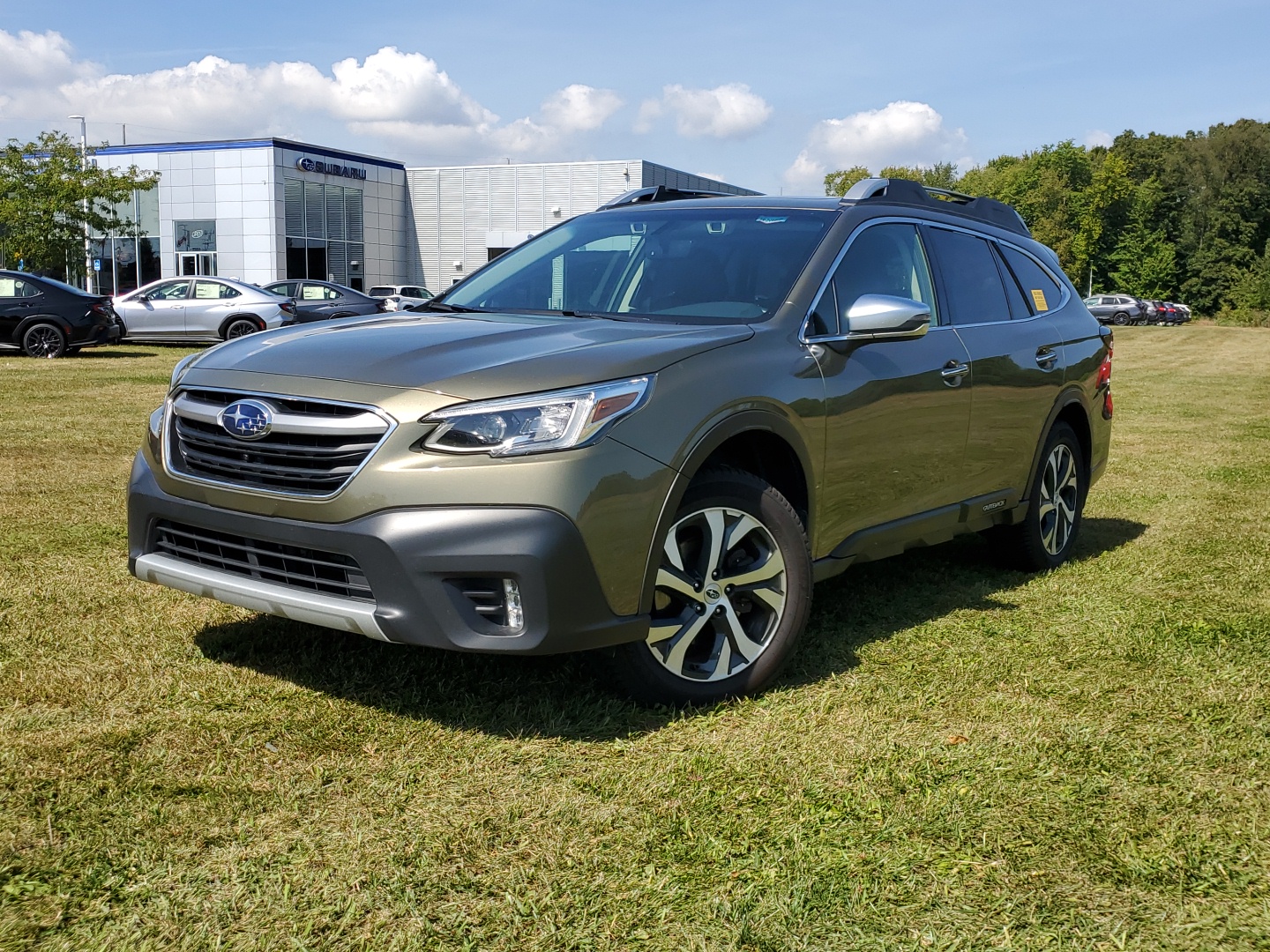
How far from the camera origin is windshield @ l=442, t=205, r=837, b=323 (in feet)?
15.1

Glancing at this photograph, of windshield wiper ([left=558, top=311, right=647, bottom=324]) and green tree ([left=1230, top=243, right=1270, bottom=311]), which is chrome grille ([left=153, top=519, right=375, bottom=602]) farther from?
green tree ([left=1230, top=243, right=1270, bottom=311])

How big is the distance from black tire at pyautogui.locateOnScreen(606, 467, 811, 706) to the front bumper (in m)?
0.28

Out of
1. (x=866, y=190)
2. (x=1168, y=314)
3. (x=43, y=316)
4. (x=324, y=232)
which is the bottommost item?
(x=1168, y=314)

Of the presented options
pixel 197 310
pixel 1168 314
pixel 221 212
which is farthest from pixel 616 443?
pixel 1168 314

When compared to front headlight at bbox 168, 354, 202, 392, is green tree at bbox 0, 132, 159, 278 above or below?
above

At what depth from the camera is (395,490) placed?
3445 millimetres

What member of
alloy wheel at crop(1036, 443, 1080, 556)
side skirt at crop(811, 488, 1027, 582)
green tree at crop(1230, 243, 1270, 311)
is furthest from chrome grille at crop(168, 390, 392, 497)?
green tree at crop(1230, 243, 1270, 311)

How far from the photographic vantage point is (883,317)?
14.6 ft

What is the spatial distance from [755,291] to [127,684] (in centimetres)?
254

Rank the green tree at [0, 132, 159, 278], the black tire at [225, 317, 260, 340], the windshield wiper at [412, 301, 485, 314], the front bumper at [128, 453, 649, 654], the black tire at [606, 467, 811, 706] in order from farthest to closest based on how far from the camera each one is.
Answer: the green tree at [0, 132, 159, 278]
the black tire at [225, 317, 260, 340]
the windshield wiper at [412, 301, 485, 314]
the black tire at [606, 467, 811, 706]
the front bumper at [128, 453, 649, 654]

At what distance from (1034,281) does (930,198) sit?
1.01 metres

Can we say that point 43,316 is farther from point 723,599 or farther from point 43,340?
point 723,599

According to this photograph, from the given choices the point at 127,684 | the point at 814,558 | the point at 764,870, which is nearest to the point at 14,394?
the point at 127,684

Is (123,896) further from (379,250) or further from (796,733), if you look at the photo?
(379,250)
